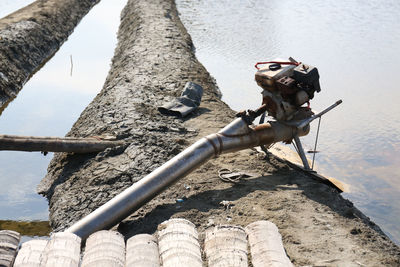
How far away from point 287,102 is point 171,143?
205 cm

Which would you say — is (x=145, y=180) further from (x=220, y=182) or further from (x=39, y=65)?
(x=39, y=65)

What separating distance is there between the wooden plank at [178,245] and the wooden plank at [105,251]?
36 cm

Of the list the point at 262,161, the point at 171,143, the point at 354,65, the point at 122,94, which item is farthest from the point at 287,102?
the point at 354,65

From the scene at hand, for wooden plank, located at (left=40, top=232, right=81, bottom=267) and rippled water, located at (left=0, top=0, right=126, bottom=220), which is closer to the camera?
wooden plank, located at (left=40, top=232, right=81, bottom=267)

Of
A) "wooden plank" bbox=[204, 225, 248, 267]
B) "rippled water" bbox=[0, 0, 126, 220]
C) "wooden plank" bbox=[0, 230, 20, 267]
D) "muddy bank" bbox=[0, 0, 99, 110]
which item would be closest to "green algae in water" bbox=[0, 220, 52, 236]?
"rippled water" bbox=[0, 0, 126, 220]

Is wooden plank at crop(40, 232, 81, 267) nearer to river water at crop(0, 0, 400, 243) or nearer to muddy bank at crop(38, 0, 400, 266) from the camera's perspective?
muddy bank at crop(38, 0, 400, 266)

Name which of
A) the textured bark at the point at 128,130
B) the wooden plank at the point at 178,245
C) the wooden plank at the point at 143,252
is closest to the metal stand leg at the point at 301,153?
the textured bark at the point at 128,130

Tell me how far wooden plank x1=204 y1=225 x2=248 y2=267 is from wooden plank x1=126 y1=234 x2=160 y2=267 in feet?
1.54

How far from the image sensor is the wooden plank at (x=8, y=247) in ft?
13.1

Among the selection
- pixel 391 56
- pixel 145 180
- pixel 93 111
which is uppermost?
pixel 145 180

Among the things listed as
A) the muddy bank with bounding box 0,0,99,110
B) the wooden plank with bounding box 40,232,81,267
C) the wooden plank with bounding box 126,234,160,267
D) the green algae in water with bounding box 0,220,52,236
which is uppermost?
the wooden plank with bounding box 40,232,81,267

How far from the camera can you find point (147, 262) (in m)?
4.09

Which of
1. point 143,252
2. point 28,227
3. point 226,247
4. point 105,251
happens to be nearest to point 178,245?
point 143,252

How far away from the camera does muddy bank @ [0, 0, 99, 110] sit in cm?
1334
